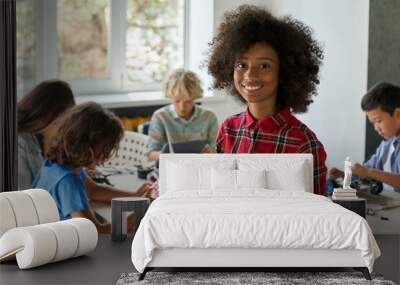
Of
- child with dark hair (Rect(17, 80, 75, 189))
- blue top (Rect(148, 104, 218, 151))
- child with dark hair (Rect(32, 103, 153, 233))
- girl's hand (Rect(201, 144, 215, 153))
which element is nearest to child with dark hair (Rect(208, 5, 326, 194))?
girl's hand (Rect(201, 144, 215, 153))

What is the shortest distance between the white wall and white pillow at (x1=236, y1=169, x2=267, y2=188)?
3.01 feet

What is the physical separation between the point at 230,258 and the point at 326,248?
0.60 m

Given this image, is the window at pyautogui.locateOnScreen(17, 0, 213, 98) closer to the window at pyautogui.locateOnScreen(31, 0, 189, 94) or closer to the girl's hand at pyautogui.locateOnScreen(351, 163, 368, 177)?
the window at pyautogui.locateOnScreen(31, 0, 189, 94)

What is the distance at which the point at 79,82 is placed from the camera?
24.9 ft

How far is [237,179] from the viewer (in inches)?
261

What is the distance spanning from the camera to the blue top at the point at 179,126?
24.7ft

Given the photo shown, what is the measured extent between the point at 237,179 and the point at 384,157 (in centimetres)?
151

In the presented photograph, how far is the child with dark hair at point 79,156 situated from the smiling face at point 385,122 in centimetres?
192

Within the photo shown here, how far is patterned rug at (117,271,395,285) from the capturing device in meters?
5.65

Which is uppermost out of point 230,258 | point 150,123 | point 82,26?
point 82,26

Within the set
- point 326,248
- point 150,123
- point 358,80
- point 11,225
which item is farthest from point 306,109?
point 11,225

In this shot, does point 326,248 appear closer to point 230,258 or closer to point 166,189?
point 230,258

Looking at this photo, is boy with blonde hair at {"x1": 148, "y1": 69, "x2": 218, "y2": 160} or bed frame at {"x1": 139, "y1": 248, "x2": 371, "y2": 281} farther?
boy with blonde hair at {"x1": 148, "y1": 69, "x2": 218, "y2": 160}

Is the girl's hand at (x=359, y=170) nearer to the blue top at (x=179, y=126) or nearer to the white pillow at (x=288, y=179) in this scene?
the white pillow at (x=288, y=179)
